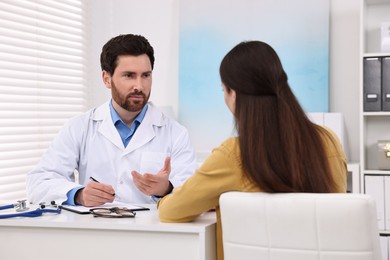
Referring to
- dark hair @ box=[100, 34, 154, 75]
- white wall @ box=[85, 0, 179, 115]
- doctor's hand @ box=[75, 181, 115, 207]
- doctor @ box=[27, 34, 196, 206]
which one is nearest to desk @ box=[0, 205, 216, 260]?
doctor's hand @ box=[75, 181, 115, 207]

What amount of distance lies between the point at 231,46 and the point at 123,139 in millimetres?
1658

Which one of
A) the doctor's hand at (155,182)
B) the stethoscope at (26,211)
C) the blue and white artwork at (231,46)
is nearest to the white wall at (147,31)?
the blue and white artwork at (231,46)

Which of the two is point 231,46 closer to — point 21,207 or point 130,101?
point 130,101

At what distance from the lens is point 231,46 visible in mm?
4016

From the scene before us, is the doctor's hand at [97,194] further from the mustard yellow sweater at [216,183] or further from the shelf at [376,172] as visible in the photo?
the shelf at [376,172]

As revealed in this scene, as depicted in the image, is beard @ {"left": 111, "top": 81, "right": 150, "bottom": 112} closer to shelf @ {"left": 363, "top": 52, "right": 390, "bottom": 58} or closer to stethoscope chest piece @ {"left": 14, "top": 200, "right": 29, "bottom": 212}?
stethoscope chest piece @ {"left": 14, "top": 200, "right": 29, "bottom": 212}

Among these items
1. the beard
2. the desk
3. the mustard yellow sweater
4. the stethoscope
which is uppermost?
the beard

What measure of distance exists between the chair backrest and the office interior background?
2417 millimetres

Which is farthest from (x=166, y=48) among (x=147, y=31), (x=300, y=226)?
(x=300, y=226)

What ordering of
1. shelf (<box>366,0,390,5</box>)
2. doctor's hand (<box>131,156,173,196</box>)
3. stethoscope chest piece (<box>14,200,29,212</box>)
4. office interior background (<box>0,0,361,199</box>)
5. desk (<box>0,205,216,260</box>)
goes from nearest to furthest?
desk (<box>0,205,216,260</box>), stethoscope chest piece (<box>14,200,29,212</box>), doctor's hand (<box>131,156,173,196</box>), shelf (<box>366,0,390,5</box>), office interior background (<box>0,0,361,199</box>)

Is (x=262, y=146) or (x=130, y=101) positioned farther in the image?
(x=130, y=101)

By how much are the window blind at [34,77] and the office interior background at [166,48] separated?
0.08 meters

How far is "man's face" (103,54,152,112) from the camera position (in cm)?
247

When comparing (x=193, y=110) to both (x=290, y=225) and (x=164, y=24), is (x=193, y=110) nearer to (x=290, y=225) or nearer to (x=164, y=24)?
(x=164, y=24)
